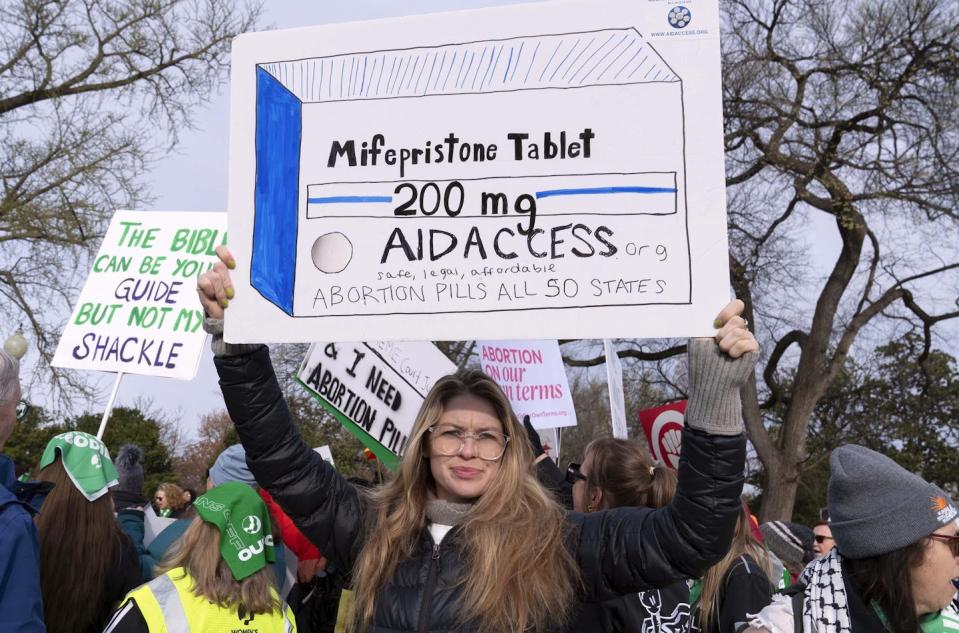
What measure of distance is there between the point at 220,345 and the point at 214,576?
110 cm

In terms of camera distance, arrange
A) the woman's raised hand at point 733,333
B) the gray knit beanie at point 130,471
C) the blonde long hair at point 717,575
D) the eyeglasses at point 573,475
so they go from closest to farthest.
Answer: the woman's raised hand at point 733,333
the blonde long hair at point 717,575
the eyeglasses at point 573,475
the gray knit beanie at point 130,471

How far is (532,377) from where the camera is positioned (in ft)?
26.3

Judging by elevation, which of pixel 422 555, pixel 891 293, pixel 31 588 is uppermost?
pixel 891 293

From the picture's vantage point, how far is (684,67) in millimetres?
2504

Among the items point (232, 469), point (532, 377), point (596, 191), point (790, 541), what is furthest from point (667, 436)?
point (596, 191)

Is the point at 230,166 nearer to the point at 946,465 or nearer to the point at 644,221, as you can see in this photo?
the point at 644,221

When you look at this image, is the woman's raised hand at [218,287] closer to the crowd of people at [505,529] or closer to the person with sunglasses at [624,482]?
the crowd of people at [505,529]

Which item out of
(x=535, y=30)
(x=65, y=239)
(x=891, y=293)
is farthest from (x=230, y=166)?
(x=891, y=293)

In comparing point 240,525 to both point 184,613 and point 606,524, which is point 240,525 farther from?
point 606,524

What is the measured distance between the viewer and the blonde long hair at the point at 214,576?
131 inches

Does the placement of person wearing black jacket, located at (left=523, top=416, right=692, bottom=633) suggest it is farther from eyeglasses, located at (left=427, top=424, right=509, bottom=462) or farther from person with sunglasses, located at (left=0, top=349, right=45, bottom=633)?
person with sunglasses, located at (left=0, top=349, right=45, bottom=633)

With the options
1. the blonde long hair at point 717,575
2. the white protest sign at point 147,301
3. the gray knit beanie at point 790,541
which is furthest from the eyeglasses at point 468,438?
the gray knit beanie at point 790,541

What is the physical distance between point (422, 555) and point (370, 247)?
0.85 metres

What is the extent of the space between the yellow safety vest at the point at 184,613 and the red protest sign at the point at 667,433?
15.2 feet
